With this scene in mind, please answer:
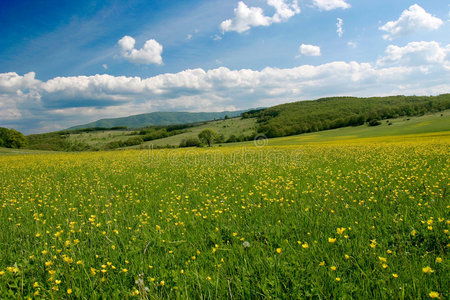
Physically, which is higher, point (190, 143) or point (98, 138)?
point (98, 138)

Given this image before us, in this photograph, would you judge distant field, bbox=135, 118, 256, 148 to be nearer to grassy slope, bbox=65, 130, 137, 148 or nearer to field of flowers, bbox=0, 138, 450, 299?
grassy slope, bbox=65, 130, 137, 148

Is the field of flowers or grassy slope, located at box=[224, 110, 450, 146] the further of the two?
grassy slope, located at box=[224, 110, 450, 146]

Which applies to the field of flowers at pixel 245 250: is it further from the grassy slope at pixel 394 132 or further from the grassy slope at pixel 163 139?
the grassy slope at pixel 163 139

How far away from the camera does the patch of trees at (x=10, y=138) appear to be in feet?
260

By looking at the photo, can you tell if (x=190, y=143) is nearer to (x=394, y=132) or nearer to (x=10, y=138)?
(x=394, y=132)

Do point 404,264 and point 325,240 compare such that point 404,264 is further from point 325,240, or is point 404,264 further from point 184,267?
point 184,267

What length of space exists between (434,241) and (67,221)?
627 centimetres

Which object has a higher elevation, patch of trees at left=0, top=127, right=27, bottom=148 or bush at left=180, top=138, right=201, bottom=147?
patch of trees at left=0, top=127, right=27, bottom=148

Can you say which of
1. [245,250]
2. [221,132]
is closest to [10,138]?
[221,132]

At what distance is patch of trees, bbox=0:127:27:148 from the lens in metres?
79.1

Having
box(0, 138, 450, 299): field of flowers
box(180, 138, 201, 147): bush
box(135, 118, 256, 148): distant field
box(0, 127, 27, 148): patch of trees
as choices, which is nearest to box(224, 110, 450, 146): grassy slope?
box(180, 138, 201, 147): bush

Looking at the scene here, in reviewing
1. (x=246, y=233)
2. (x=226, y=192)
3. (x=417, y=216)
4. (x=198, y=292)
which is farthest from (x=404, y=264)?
(x=226, y=192)

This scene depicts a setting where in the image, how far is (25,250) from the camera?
3199mm

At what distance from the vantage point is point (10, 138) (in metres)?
79.0
